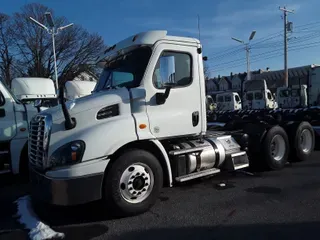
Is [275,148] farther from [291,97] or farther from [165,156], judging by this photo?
[291,97]

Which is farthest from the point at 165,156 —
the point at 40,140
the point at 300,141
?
the point at 300,141

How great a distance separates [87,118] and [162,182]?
61.3 inches

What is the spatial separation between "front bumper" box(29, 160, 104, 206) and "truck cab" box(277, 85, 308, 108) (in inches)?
681

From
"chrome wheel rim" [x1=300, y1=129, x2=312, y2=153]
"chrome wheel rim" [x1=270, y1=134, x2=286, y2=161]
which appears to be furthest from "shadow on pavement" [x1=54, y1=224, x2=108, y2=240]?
"chrome wheel rim" [x1=300, y1=129, x2=312, y2=153]

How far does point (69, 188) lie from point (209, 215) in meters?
2.10

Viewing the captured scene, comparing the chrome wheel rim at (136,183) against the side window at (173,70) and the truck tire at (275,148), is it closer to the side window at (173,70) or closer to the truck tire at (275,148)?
the side window at (173,70)

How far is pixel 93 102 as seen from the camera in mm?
4668

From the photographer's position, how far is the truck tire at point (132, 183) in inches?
179

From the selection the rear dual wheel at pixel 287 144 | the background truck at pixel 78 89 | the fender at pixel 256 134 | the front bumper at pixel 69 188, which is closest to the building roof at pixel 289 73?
the background truck at pixel 78 89

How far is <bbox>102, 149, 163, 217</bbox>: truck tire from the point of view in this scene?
14.9ft

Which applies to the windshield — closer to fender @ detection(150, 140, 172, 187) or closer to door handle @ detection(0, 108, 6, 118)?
fender @ detection(150, 140, 172, 187)

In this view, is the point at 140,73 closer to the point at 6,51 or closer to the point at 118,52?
the point at 118,52

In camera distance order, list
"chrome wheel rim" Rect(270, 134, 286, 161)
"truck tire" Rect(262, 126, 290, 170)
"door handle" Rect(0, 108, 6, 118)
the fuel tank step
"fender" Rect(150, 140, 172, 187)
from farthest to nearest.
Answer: "chrome wheel rim" Rect(270, 134, 286, 161)
"truck tire" Rect(262, 126, 290, 170)
"door handle" Rect(0, 108, 6, 118)
the fuel tank step
"fender" Rect(150, 140, 172, 187)

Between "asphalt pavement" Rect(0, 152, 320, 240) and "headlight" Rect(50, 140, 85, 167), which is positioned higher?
"headlight" Rect(50, 140, 85, 167)
